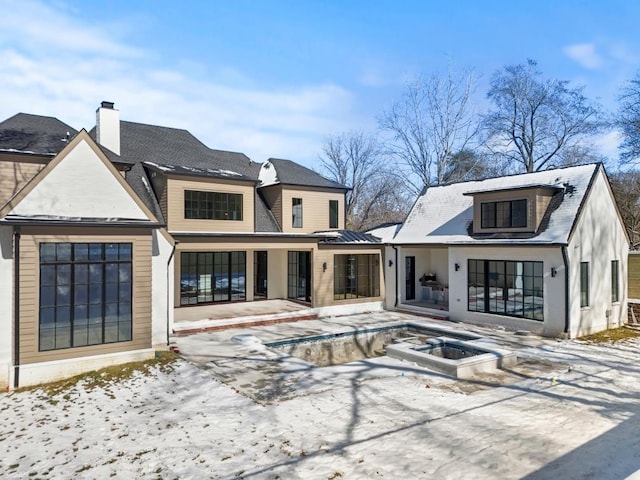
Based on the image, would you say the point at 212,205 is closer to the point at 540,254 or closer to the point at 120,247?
the point at 120,247

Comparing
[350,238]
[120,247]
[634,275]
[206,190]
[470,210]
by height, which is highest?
[206,190]

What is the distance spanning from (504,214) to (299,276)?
8.42 meters

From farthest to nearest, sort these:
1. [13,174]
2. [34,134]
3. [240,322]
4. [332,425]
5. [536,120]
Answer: [536,120]
[240,322]
[34,134]
[13,174]
[332,425]

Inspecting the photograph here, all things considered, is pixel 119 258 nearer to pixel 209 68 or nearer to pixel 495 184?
pixel 209 68

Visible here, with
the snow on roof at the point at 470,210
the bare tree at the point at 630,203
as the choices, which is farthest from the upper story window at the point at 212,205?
the bare tree at the point at 630,203

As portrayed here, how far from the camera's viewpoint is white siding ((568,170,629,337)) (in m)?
12.7

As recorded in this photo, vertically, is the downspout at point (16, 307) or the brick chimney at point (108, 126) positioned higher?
the brick chimney at point (108, 126)

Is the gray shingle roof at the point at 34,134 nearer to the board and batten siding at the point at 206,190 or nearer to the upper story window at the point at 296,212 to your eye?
the board and batten siding at the point at 206,190

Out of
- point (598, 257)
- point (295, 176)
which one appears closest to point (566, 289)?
point (598, 257)

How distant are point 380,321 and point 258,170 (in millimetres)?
9394

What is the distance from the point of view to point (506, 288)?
1394 cm

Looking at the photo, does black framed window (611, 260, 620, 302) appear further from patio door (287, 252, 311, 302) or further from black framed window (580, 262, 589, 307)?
patio door (287, 252, 311, 302)

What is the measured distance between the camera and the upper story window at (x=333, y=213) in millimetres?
19580

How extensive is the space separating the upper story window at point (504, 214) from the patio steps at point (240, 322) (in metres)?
7.23
